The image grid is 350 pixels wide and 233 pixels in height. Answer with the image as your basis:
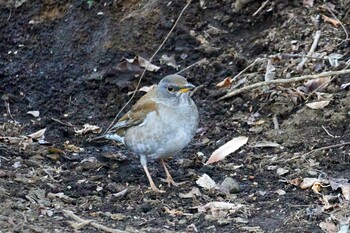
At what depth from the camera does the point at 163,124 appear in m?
7.68

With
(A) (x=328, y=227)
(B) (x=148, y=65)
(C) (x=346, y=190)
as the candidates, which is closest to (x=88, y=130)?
(B) (x=148, y=65)

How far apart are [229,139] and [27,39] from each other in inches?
141

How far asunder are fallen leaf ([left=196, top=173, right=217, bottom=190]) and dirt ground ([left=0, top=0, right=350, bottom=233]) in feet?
0.20

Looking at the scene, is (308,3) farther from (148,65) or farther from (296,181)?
(296,181)

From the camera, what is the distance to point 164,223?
6730 mm

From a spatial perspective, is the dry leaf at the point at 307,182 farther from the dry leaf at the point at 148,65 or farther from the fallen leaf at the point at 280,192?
the dry leaf at the point at 148,65

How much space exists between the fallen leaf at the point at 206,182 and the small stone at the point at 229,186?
0.10 metres

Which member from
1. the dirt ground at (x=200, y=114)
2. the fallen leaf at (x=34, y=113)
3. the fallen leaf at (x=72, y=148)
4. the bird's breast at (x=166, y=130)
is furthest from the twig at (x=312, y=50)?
the fallen leaf at (x=34, y=113)

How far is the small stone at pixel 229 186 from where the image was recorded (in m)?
7.42

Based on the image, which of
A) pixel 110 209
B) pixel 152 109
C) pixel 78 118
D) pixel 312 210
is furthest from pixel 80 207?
pixel 78 118

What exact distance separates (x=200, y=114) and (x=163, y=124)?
163 cm

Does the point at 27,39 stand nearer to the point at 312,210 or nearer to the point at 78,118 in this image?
the point at 78,118

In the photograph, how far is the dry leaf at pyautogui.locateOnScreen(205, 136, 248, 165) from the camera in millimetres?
8237

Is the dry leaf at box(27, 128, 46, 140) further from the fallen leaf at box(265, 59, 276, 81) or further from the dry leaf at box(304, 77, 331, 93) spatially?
the dry leaf at box(304, 77, 331, 93)
